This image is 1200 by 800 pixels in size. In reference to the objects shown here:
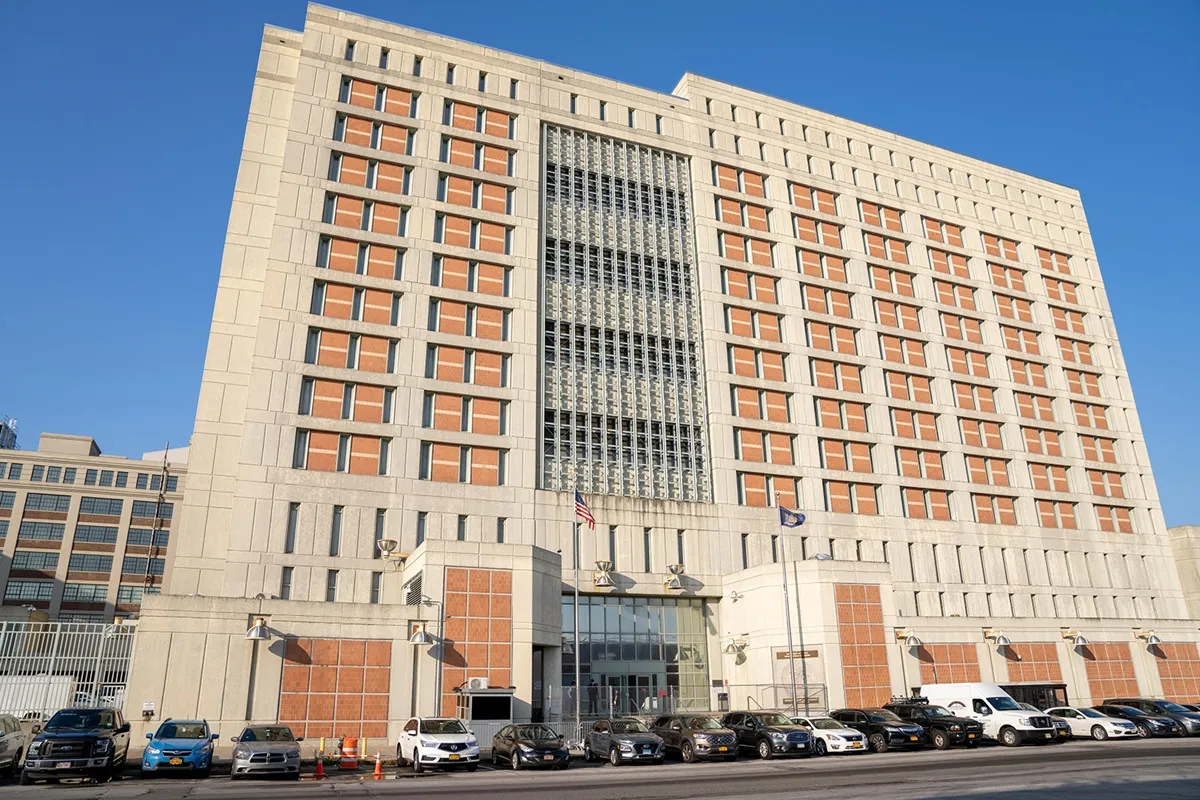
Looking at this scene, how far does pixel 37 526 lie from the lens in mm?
106188

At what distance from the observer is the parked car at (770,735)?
32938 millimetres

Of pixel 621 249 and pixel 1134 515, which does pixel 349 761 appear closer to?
pixel 621 249

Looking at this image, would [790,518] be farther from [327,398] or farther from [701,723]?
[327,398]

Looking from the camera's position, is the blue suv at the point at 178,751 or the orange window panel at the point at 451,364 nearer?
the blue suv at the point at 178,751

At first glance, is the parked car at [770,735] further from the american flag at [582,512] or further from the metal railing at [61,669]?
the metal railing at [61,669]

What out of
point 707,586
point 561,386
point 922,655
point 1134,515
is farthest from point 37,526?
point 1134,515

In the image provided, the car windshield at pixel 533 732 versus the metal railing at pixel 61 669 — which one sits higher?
the metal railing at pixel 61 669

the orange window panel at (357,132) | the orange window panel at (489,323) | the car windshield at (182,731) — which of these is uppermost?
the orange window panel at (357,132)

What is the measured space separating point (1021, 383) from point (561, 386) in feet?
154

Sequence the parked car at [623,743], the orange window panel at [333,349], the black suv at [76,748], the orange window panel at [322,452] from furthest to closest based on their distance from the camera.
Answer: the orange window panel at [333,349] < the orange window panel at [322,452] < the parked car at [623,743] < the black suv at [76,748]

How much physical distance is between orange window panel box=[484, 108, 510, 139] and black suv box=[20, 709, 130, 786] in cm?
4726

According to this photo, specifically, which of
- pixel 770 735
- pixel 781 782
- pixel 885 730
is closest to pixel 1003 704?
pixel 885 730

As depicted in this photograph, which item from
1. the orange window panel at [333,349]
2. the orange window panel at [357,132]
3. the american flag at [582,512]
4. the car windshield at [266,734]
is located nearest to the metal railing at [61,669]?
the car windshield at [266,734]

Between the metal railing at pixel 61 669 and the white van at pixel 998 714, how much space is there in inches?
1555
